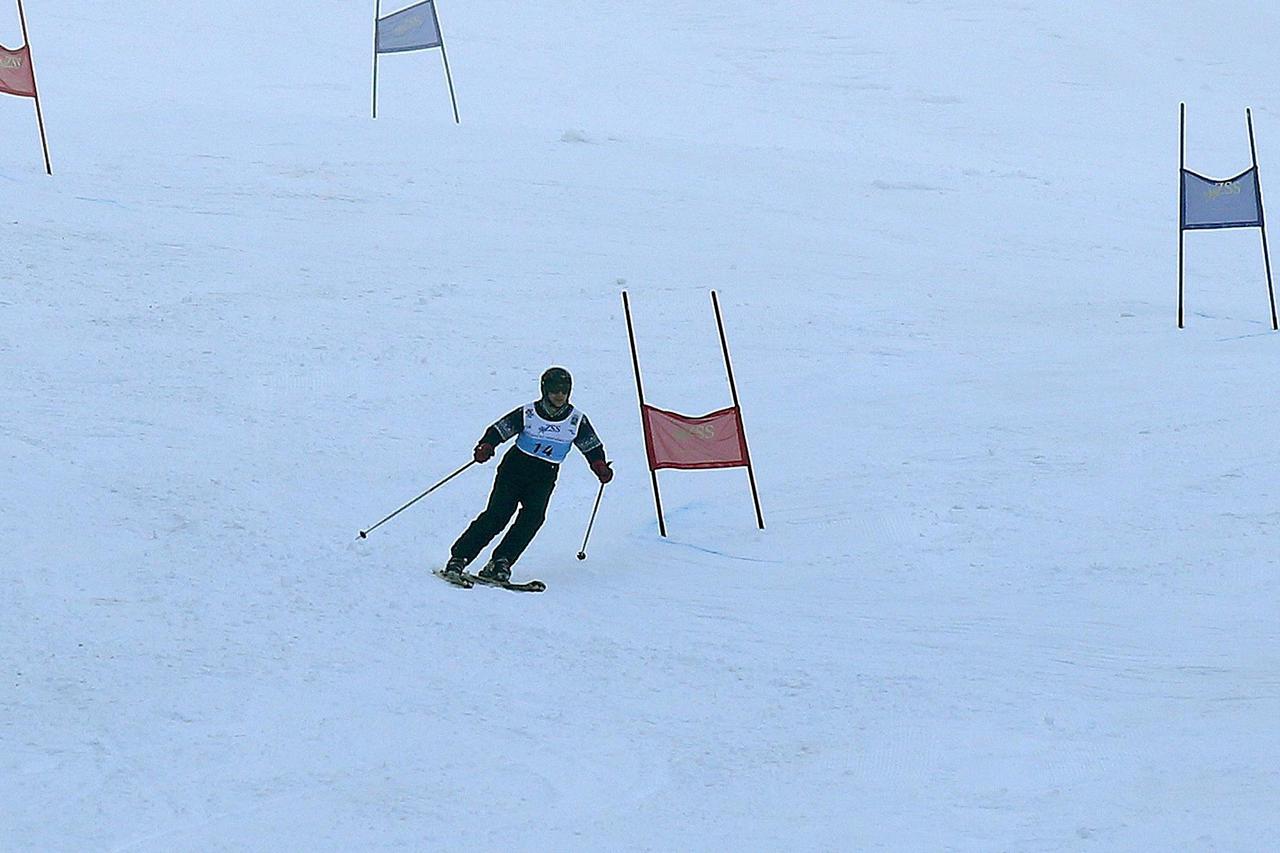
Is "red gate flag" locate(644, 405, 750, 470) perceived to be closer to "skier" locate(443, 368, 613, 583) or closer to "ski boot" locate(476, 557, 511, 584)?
"skier" locate(443, 368, 613, 583)

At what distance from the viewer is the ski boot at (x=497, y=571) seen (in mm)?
8062

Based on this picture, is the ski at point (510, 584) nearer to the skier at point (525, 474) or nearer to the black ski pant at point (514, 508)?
the skier at point (525, 474)

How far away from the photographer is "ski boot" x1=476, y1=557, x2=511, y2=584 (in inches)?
317

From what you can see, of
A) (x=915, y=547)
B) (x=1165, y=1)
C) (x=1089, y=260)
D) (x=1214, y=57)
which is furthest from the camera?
(x=1165, y=1)

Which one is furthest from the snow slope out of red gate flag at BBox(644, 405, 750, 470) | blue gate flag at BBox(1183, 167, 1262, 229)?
blue gate flag at BBox(1183, 167, 1262, 229)

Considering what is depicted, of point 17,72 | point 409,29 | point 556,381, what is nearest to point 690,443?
point 556,381

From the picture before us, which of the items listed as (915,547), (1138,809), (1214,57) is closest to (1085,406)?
(915,547)

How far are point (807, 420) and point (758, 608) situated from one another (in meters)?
3.14

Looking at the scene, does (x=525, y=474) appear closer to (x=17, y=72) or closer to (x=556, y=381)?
(x=556, y=381)

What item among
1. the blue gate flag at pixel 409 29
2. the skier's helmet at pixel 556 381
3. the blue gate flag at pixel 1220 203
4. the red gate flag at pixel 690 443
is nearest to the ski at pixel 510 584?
the skier's helmet at pixel 556 381

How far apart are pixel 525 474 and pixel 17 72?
841 centimetres

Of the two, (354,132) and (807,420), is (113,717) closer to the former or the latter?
(807,420)

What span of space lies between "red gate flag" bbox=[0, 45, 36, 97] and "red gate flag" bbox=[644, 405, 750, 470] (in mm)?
7877

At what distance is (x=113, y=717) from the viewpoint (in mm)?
6215
